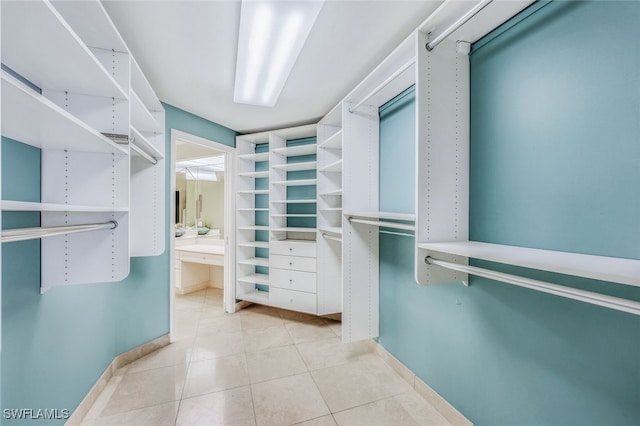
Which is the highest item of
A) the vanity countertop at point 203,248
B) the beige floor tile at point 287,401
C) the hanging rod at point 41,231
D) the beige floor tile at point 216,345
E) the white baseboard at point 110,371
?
the hanging rod at point 41,231

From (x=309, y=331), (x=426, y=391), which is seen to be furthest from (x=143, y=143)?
(x=426, y=391)

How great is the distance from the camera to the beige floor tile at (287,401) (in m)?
1.81

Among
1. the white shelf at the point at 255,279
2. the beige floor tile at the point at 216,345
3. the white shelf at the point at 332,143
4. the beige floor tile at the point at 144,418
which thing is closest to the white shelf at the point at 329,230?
the white shelf at the point at 332,143

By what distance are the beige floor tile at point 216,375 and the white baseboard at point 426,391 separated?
1.23m

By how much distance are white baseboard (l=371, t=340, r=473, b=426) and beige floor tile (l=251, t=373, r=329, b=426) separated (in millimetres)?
703

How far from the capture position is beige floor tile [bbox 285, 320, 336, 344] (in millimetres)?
2918

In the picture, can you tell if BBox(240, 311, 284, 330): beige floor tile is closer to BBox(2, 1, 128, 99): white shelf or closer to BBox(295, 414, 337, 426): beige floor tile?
BBox(295, 414, 337, 426): beige floor tile

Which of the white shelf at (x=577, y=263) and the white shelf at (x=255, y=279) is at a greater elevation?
the white shelf at (x=577, y=263)

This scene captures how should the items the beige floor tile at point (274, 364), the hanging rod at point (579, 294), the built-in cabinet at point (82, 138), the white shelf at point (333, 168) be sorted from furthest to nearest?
the white shelf at point (333, 168)
the beige floor tile at point (274, 364)
the built-in cabinet at point (82, 138)
the hanging rod at point (579, 294)

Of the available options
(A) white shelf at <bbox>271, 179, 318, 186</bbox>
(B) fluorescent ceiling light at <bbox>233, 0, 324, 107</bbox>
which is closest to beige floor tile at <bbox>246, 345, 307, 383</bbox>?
(A) white shelf at <bbox>271, 179, 318, 186</bbox>

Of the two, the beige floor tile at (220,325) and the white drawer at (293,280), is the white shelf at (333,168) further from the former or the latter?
the beige floor tile at (220,325)

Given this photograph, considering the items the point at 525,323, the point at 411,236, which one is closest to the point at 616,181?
the point at 525,323

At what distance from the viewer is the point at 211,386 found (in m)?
2.12

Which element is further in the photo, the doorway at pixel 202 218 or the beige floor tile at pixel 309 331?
the doorway at pixel 202 218
